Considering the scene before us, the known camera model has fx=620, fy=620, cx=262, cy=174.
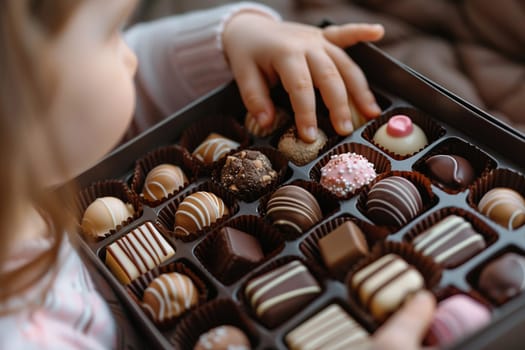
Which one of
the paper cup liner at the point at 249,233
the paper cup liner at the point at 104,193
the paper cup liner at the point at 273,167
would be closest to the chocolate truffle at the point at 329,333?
the paper cup liner at the point at 249,233

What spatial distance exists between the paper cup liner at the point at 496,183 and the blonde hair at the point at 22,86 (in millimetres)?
539

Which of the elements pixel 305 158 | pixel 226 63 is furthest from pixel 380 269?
pixel 226 63

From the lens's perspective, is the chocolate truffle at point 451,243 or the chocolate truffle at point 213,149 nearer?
the chocolate truffle at point 451,243

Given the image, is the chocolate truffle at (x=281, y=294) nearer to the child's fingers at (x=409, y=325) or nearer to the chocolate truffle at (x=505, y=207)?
the child's fingers at (x=409, y=325)

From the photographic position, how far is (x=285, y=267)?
29.8 inches

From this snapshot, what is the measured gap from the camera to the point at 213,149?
959 mm

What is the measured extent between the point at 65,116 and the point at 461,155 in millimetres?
555

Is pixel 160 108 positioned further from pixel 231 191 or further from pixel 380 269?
pixel 380 269

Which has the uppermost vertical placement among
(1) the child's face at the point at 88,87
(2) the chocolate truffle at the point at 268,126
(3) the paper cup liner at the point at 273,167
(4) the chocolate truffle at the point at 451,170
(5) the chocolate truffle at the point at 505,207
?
(1) the child's face at the point at 88,87

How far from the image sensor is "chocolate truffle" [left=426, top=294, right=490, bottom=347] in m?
0.65

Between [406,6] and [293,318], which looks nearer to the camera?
[293,318]

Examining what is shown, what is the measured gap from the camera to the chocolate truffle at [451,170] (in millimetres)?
826

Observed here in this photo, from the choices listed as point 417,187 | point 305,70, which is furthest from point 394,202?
point 305,70

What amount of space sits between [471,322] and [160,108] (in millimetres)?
760
